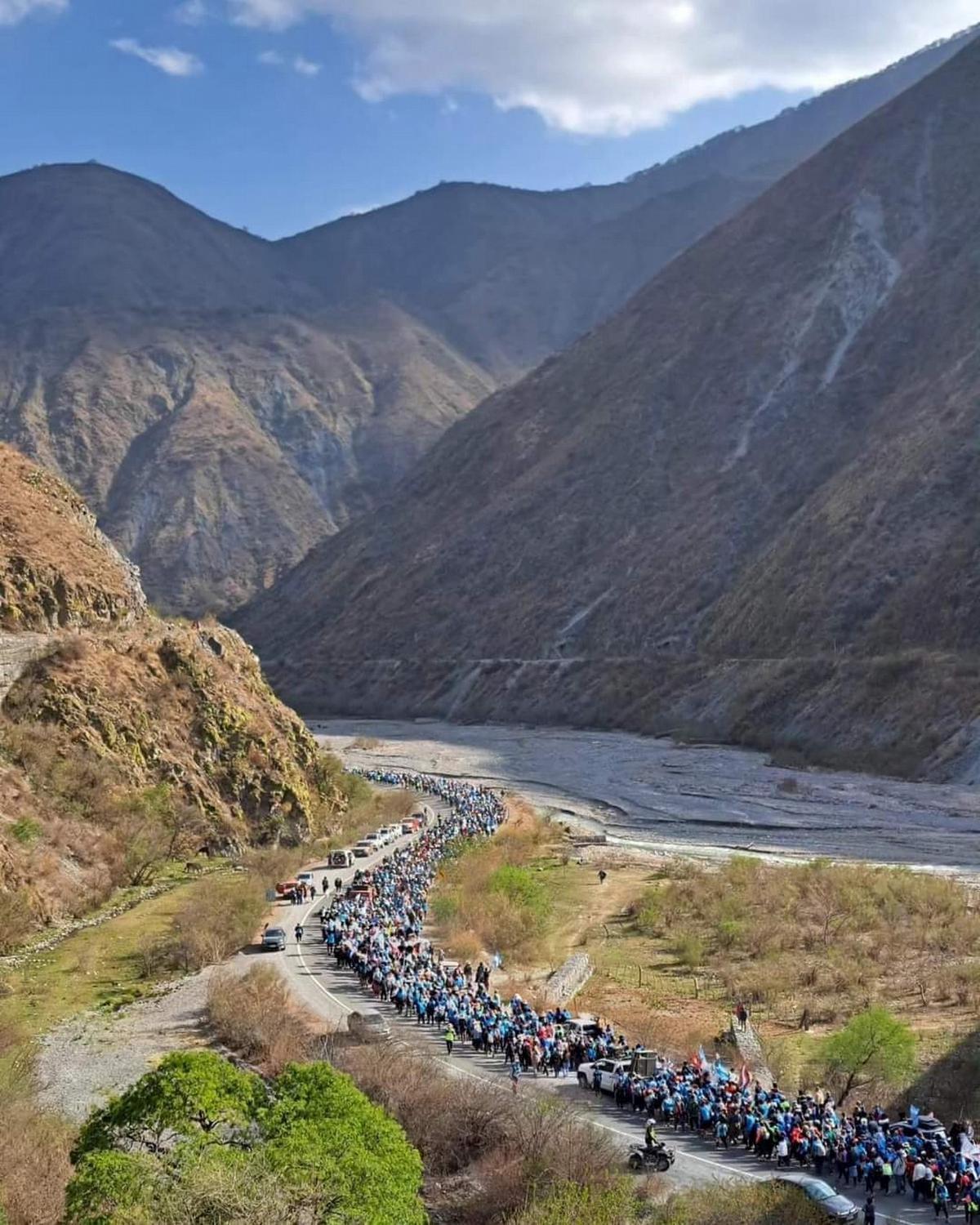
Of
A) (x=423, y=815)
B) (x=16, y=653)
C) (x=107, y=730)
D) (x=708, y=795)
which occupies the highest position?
(x=16, y=653)

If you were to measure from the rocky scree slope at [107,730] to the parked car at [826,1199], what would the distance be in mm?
26478

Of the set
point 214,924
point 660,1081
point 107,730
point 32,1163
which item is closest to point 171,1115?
point 32,1163

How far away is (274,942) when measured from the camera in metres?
34.4

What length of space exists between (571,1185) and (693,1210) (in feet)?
6.13

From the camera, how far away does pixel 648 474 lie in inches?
5059

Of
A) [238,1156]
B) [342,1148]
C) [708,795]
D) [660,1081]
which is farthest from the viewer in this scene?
[708,795]

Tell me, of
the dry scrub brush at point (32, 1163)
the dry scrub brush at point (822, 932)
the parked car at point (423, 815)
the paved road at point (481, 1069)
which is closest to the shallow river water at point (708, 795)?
the parked car at point (423, 815)

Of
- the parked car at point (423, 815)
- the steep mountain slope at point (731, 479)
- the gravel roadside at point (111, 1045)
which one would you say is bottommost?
the parked car at point (423, 815)

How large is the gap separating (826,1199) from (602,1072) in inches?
251

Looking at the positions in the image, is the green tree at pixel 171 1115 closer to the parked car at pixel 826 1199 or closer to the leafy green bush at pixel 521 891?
the parked car at pixel 826 1199

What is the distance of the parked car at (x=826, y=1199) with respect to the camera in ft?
52.2

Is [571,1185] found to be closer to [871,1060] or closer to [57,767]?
[871,1060]

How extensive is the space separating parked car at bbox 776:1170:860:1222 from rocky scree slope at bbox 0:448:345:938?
2648 cm

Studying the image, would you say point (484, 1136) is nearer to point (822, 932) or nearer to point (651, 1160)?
point (651, 1160)
